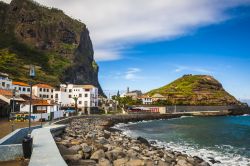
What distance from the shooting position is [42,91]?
11225 cm

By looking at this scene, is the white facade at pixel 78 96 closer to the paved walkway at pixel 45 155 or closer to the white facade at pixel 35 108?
the white facade at pixel 35 108

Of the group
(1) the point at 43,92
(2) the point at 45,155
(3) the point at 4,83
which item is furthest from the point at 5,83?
(2) the point at 45,155

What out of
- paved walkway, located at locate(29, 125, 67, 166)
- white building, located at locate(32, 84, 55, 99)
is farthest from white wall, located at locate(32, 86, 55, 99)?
paved walkway, located at locate(29, 125, 67, 166)

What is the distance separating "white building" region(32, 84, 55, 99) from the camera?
4309 inches

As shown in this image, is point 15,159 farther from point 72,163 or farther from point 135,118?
point 135,118

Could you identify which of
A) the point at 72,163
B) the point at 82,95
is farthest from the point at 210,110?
the point at 72,163

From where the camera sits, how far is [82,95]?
118250mm

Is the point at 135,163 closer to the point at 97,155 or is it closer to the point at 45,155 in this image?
the point at 97,155

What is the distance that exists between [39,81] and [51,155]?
136769 millimetres

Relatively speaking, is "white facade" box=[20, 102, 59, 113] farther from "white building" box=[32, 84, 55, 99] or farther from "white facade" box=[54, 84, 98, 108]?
"white facade" box=[54, 84, 98, 108]

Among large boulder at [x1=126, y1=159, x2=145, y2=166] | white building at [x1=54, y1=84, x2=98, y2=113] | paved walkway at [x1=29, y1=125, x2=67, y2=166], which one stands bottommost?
large boulder at [x1=126, y1=159, x2=145, y2=166]

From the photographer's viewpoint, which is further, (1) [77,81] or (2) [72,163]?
(1) [77,81]

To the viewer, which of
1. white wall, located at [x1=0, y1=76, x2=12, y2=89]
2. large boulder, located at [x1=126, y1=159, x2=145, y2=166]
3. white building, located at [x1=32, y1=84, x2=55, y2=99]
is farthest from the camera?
white building, located at [x1=32, y1=84, x2=55, y2=99]

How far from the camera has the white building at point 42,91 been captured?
109 m
